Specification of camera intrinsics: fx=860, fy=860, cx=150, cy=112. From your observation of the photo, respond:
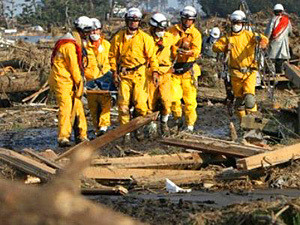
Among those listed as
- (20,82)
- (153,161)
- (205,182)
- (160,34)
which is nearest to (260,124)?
(153,161)

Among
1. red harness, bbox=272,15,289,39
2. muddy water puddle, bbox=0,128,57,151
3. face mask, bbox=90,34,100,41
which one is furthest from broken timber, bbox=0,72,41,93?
face mask, bbox=90,34,100,41

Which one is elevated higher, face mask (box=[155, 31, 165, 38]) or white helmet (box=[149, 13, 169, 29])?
white helmet (box=[149, 13, 169, 29])

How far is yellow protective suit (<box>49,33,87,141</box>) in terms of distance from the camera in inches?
504

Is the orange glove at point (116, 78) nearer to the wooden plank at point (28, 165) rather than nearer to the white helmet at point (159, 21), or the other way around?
the white helmet at point (159, 21)

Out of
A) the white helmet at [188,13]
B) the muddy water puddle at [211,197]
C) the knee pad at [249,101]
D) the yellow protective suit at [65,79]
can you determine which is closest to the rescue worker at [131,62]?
the yellow protective suit at [65,79]

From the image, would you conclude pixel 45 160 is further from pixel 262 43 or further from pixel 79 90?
pixel 262 43

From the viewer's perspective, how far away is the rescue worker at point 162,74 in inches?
558

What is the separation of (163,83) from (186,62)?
705mm

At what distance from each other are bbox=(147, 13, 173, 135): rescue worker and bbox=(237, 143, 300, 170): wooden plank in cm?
503

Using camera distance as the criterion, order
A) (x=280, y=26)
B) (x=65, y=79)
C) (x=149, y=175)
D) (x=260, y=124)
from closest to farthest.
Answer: (x=149, y=175) → (x=260, y=124) → (x=65, y=79) → (x=280, y=26)

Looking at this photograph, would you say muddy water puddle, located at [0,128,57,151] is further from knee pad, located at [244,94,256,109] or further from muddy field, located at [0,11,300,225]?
knee pad, located at [244,94,256,109]

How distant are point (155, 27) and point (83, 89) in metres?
1.72

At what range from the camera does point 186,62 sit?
14.7 metres

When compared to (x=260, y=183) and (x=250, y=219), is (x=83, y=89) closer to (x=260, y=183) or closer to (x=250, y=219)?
(x=260, y=183)
